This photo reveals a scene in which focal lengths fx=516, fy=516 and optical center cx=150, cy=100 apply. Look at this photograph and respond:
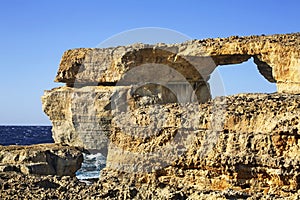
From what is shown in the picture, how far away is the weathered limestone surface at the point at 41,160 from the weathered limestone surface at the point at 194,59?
354cm

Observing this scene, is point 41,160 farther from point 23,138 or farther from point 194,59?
point 23,138

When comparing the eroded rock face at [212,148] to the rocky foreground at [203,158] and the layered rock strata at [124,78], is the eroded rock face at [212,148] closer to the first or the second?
the rocky foreground at [203,158]

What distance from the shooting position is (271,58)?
51.8 feet

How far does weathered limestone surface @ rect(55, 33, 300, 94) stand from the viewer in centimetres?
1544

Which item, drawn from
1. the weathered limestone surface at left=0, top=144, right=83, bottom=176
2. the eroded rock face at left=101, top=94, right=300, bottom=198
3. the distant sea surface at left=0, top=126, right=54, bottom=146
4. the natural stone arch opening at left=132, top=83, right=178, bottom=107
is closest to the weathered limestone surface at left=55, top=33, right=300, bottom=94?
the natural stone arch opening at left=132, top=83, right=178, bottom=107

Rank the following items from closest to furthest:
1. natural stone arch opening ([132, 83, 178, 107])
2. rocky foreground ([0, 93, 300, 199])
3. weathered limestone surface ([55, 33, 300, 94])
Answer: rocky foreground ([0, 93, 300, 199])
weathered limestone surface ([55, 33, 300, 94])
natural stone arch opening ([132, 83, 178, 107])

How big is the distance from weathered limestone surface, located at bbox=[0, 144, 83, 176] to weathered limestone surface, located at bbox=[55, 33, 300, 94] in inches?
139

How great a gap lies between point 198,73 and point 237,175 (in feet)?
37.4

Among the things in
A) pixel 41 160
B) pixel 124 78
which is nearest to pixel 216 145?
pixel 41 160

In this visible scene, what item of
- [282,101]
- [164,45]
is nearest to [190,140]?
[282,101]

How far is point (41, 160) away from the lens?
16297mm

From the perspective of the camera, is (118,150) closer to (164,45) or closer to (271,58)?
(271,58)

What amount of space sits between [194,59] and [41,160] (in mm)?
6452

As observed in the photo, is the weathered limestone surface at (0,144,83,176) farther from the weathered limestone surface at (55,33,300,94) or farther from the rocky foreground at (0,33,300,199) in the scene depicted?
the weathered limestone surface at (55,33,300,94)
